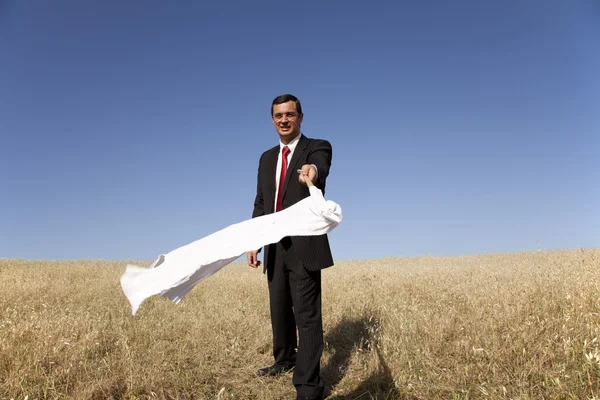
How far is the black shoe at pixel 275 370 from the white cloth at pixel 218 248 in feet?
6.50

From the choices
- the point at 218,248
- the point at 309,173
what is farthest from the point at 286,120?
the point at 218,248

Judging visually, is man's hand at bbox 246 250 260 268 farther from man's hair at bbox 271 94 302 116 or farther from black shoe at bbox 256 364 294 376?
man's hair at bbox 271 94 302 116

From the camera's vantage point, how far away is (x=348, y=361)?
5477 mm

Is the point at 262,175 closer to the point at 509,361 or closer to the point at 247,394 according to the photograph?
the point at 247,394

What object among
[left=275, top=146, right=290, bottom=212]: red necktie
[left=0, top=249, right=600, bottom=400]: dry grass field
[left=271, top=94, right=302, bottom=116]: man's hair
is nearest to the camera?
[left=0, top=249, right=600, bottom=400]: dry grass field

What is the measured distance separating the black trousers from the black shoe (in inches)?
32.9

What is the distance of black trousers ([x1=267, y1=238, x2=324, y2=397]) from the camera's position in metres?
4.16

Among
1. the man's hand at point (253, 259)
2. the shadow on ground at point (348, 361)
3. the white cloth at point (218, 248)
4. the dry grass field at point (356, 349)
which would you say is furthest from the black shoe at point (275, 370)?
the white cloth at point (218, 248)

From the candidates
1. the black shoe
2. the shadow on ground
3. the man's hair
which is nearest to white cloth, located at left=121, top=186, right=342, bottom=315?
the man's hair

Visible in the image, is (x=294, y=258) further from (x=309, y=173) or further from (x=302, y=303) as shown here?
(x=309, y=173)

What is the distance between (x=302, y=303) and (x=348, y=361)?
1.72 meters

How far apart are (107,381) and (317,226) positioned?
2759 mm

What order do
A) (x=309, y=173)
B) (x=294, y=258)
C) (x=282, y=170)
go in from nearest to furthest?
(x=309, y=173) < (x=294, y=258) < (x=282, y=170)

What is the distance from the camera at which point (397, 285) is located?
9.10 m
